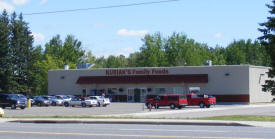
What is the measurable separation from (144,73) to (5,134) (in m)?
49.6

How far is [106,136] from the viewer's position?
52.1 feet

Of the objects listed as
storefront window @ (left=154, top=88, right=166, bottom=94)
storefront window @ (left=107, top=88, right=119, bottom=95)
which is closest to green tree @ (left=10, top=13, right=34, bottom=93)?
storefront window @ (left=107, top=88, right=119, bottom=95)

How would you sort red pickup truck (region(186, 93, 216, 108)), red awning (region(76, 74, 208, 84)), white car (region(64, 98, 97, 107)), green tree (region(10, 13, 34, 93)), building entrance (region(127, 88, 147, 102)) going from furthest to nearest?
1. green tree (region(10, 13, 34, 93))
2. building entrance (region(127, 88, 147, 102))
3. red awning (region(76, 74, 208, 84))
4. white car (region(64, 98, 97, 107))
5. red pickup truck (region(186, 93, 216, 108))

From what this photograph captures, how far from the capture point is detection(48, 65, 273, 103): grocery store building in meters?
59.6

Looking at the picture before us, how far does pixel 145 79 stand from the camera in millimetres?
65250

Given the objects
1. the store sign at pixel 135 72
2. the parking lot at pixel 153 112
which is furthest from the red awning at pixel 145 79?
the parking lot at pixel 153 112

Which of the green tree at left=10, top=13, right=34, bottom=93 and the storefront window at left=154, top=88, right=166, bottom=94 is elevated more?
the green tree at left=10, top=13, right=34, bottom=93

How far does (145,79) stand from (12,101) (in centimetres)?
2200

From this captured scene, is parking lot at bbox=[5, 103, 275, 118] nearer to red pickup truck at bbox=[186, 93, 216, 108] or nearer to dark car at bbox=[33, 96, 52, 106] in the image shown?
red pickup truck at bbox=[186, 93, 216, 108]

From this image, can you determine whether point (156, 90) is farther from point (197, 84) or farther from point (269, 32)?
point (269, 32)

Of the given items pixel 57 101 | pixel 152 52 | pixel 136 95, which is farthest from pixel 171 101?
pixel 152 52

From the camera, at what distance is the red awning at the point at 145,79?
61659 millimetres

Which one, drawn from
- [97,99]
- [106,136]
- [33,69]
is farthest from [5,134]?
[33,69]

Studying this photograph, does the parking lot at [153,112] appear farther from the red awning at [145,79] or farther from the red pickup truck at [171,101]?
the red awning at [145,79]
